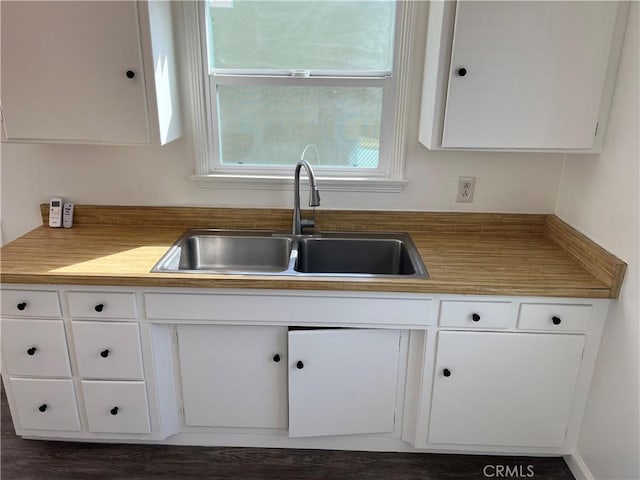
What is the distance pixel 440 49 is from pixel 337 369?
121 cm

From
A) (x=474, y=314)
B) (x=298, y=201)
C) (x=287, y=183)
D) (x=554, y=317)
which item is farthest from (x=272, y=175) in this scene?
(x=554, y=317)

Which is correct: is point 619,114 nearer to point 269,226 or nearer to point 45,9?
point 269,226

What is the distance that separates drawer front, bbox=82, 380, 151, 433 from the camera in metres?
1.78

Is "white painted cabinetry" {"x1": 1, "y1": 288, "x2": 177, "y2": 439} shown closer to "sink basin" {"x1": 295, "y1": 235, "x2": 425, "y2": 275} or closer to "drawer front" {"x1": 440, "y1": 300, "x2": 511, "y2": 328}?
"sink basin" {"x1": 295, "y1": 235, "x2": 425, "y2": 275}

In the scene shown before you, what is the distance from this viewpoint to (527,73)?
1.59m

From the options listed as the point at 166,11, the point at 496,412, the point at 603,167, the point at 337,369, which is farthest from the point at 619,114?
the point at 166,11

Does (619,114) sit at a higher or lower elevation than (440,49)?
lower

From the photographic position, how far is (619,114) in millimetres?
1579

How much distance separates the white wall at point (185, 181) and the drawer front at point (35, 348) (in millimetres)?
616

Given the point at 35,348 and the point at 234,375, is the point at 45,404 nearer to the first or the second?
the point at 35,348

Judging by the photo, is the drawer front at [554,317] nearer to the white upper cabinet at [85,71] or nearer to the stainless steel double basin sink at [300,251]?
the stainless steel double basin sink at [300,251]

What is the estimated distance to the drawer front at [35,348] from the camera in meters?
1.70

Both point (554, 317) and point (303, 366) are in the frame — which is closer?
point (554, 317)

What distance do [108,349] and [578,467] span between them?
6.07ft
